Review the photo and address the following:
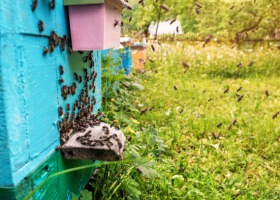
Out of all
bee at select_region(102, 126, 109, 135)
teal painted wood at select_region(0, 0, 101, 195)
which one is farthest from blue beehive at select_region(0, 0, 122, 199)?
bee at select_region(102, 126, 109, 135)

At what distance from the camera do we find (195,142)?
109 inches

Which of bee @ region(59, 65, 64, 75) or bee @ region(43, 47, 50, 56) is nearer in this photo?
bee @ region(43, 47, 50, 56)

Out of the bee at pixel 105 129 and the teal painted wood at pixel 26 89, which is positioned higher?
the teal painted wood at pixel 26 89

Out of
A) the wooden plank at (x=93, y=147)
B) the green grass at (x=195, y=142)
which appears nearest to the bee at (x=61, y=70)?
the wooden plank at (x=93, y=147)

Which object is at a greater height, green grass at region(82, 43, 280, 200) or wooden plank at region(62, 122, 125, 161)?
wooden plank at region(62, 122, 125, 161)

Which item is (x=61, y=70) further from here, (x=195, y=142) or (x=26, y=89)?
(x=195, y=142)

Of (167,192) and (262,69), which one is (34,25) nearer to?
(167,192)

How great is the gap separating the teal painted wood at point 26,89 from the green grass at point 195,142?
28.7 inches

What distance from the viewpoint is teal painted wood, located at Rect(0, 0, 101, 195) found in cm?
84

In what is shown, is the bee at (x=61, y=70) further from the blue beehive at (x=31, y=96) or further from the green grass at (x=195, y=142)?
the green grass at (x=195, y=142)

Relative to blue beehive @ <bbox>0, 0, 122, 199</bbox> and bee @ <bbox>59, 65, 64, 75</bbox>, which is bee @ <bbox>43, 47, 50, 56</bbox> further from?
→ bee @ <bbox>59, 65, 64, 75</bbox>

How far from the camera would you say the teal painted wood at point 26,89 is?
2.76 ft

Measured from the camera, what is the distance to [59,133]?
1.30m

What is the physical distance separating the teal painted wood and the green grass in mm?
730
